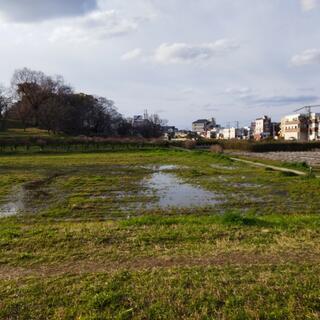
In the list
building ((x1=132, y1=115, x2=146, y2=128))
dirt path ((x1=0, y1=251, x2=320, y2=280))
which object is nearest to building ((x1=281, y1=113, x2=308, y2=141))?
building ((x1=132, y1=115, x2=146, y2=128))

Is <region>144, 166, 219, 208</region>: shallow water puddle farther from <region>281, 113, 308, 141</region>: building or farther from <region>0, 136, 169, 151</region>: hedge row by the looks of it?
<region>281, 113, 308, 141</region>: building

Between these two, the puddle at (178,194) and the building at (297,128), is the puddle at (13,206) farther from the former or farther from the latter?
the building at (297,128)

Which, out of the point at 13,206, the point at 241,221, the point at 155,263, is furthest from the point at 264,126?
the point at 155,263

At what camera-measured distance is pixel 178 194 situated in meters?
16.3

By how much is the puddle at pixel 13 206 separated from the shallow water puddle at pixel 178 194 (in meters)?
4.37

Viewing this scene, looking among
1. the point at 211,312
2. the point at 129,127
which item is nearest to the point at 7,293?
the point at 211,312

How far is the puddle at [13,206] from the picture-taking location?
12.4 metres

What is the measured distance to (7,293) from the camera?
180 inches

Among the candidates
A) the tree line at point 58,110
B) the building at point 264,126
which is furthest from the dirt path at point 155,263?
the building at point 264,126

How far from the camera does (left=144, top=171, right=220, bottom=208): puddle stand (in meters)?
13.8

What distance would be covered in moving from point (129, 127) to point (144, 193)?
86065 mm

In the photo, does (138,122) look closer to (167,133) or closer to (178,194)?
(167,133)

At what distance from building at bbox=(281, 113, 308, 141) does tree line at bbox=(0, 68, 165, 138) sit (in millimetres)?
42542

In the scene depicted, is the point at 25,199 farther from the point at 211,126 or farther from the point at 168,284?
the point at 211,126
